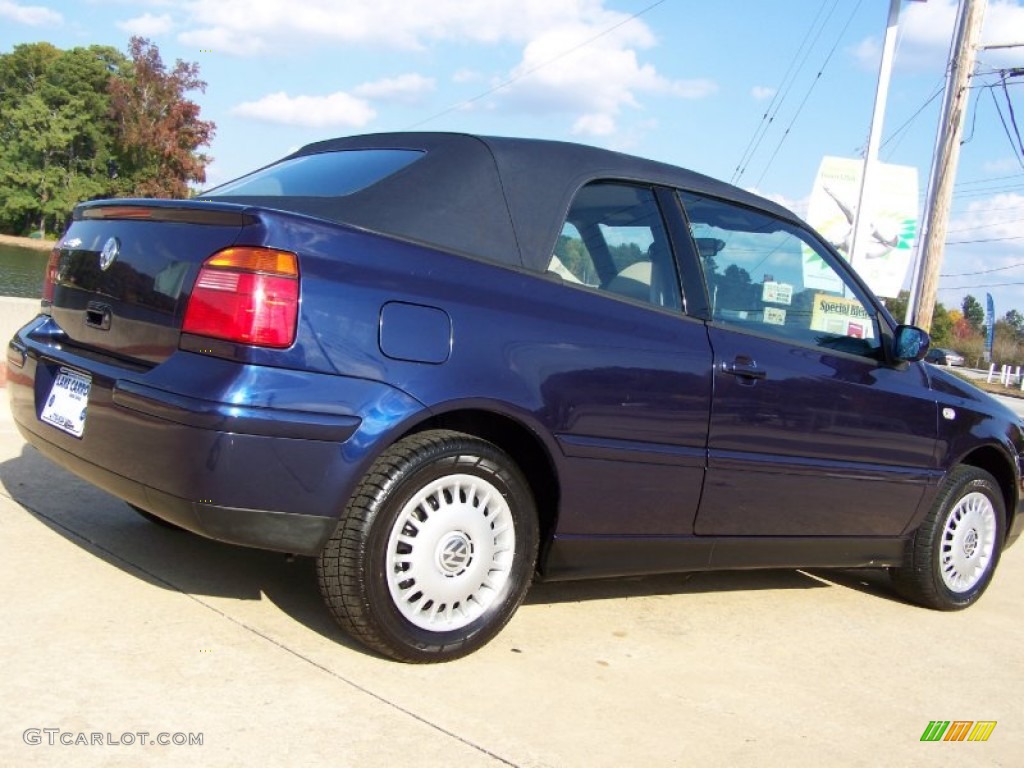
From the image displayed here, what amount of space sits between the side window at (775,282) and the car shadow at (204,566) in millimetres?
1224

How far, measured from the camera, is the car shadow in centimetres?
345

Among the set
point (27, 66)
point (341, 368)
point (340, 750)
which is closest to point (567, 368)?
point (341, 368)

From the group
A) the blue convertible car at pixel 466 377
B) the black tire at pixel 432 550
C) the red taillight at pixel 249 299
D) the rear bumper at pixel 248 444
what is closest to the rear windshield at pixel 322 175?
the blue convertible car at pixel 466 377

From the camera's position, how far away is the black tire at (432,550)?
9.24ft

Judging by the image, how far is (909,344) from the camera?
429cm

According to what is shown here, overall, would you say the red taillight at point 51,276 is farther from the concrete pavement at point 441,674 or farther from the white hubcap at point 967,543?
the white hubcap at point 967,543

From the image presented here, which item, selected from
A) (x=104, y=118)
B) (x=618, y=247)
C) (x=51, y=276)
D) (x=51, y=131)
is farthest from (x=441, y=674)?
(x=104, y=118)

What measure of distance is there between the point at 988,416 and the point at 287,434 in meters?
3.50

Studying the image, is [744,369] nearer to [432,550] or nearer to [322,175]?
[432,550]

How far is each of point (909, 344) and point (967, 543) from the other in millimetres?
1115

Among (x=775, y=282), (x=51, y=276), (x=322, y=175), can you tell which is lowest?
(x=51, y=276)

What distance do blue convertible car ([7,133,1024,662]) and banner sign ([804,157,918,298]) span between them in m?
11.2

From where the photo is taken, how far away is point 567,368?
10.3ft

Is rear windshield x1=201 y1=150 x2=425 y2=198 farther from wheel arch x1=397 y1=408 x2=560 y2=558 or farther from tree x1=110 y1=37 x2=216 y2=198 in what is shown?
tree x1=110 y1=37 x2=216 y2=198
